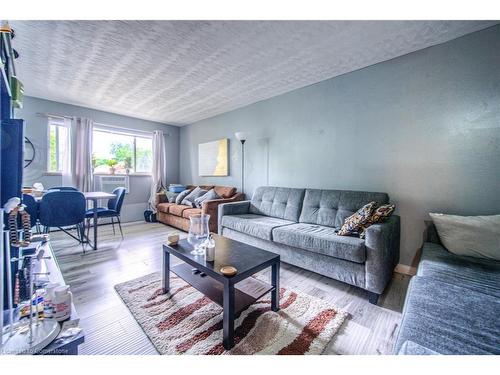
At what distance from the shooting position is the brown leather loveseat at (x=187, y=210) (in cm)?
337

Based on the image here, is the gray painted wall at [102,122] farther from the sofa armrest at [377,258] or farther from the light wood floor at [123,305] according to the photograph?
the sofa armrest at [377,258]

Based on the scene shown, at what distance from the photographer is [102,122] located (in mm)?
4211

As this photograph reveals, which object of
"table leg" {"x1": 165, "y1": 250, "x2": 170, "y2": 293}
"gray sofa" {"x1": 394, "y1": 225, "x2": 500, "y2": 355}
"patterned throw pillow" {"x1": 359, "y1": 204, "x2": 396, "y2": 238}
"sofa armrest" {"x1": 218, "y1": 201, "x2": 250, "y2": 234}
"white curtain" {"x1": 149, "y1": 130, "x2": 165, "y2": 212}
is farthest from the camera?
"white curtain" {"x1": 149, "y1": 130, "x2": 165, "y2": 212}

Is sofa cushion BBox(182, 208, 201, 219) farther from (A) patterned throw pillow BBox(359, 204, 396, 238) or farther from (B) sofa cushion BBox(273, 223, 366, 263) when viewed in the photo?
(A) patterned throw pillow BBox(359, 204, 396, 238)

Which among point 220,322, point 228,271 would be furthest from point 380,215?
point 220,322

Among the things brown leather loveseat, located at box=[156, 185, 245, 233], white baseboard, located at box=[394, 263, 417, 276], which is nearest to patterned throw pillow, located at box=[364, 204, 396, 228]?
white baseboard, located at box=[394, 263, 417, 276]

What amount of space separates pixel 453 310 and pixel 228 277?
1.12 metres

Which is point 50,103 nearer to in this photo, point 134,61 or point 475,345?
point 134,61

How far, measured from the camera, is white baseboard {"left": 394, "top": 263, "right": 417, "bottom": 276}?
7.09 ft

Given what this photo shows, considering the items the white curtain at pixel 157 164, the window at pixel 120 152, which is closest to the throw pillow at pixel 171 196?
the white curtain at pixel 157 164

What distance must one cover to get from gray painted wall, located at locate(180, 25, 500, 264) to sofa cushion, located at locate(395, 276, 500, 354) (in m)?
1.18

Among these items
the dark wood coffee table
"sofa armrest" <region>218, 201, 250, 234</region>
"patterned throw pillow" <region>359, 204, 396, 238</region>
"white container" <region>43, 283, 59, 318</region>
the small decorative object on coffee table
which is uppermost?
"patterned throw pillow" <region>359, 204, 396, 238</region>
